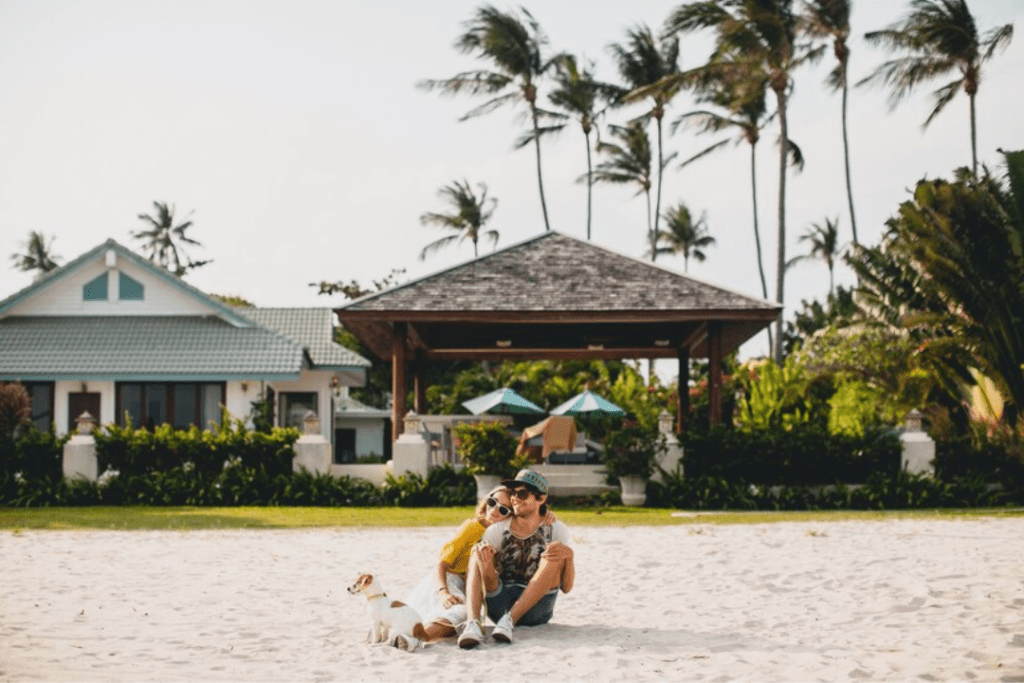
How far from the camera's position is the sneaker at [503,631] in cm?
737

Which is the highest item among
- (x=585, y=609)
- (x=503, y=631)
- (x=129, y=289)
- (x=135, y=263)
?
(x=135, y=263)

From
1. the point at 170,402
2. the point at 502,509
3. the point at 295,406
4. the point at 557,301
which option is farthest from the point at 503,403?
the point at 502,509

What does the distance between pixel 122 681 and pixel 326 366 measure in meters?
22.9

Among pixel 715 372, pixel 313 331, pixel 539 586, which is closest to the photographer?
pixel 539 586

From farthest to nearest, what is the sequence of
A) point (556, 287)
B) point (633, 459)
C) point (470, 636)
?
1. point (556, 287)
2. point (633, 459)
3. point (470, 636)

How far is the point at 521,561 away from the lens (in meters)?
7.77

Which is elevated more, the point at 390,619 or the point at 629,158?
the point at 629,158

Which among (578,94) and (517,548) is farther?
(578,94)

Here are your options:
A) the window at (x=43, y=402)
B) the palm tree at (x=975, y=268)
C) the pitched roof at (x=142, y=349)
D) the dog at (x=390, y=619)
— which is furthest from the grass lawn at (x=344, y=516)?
the window at (x=43, y=402)

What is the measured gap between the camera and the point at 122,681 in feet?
20.9

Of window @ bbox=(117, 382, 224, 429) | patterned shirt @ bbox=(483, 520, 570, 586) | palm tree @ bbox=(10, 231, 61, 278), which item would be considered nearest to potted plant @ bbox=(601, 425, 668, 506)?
patterned shirt @ bbox=(483, 520, 570, 586)

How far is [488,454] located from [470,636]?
34.7ft

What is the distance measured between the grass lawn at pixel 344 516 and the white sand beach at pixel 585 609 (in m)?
1.56

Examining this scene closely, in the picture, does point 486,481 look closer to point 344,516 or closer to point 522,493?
point 344,516
